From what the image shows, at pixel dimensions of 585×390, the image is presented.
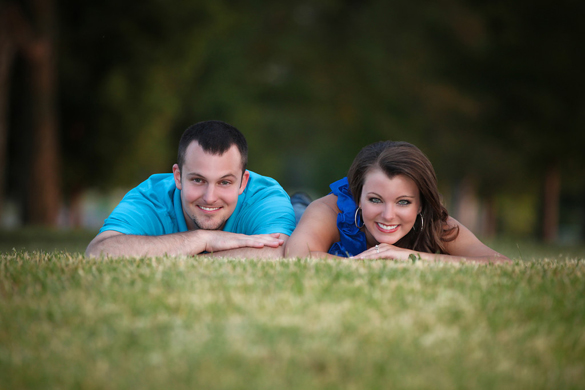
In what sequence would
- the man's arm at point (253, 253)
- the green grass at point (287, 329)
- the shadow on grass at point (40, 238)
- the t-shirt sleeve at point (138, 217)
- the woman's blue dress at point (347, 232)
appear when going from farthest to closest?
the shadow on grass at point (40, 238) → the woman's blue dress at point (347, 232) → the t-shirt sleeve at point (138, 217) → the man's arm at point (253, 253) → the green grass at point (287, 329)

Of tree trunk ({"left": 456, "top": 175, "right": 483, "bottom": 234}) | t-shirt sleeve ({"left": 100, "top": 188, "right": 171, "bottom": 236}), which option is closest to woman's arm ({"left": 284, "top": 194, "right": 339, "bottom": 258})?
t-shirt sleeve ({"left": 100, "top": 188, "right": 171, "bottom": 236})

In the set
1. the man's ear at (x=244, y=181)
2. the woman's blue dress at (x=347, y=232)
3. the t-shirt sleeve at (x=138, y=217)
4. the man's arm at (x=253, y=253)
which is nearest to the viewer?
the man's arm at (x=253, y=253)

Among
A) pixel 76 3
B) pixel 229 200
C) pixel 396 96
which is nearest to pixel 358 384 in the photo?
pixel 229 200

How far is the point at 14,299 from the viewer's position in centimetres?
360

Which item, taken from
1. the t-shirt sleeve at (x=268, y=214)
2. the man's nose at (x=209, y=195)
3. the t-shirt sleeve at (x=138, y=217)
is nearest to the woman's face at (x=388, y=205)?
the t-shirt sleeve at (x=268, y=214)

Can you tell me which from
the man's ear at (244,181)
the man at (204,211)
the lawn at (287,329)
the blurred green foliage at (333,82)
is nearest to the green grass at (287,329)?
the lawn at (287,329)

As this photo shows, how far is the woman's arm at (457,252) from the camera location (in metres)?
5.40

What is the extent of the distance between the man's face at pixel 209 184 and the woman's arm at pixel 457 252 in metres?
1.57

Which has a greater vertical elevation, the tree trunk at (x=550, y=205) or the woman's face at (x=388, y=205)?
the tree trunk at (x=550, y=205)

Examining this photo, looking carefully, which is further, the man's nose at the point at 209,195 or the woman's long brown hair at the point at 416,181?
the man's nose at the point at 209,195

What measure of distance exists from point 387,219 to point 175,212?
93.7 inches

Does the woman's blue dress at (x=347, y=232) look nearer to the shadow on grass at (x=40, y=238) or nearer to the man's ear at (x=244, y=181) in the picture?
the man's ear at (x=244, y=181)

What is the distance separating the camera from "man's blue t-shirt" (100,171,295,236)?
20.1ft

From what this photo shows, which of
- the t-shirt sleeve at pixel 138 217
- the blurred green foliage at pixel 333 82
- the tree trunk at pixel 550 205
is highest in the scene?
the blurred green foliage at pixel 333 82
